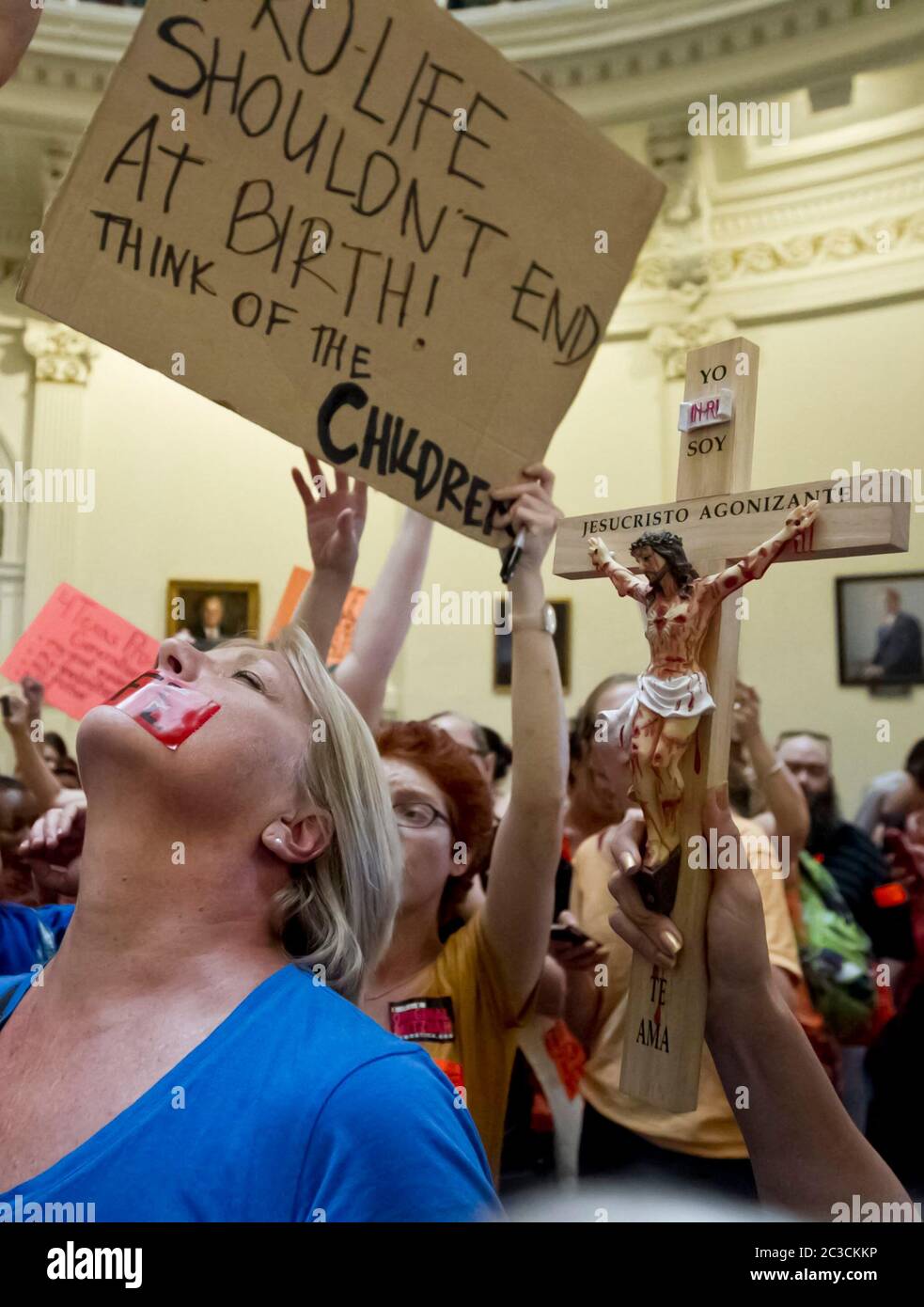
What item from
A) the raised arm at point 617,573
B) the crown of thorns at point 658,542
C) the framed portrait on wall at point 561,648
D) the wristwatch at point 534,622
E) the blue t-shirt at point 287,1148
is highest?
the framed portrait on wall at point 561,648

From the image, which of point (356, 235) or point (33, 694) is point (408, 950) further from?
point (33, 694)

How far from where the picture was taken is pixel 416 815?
187 cm

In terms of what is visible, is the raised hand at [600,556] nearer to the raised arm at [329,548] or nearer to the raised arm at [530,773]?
the raised arm at [530,773]

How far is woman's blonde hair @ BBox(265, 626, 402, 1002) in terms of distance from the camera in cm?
135

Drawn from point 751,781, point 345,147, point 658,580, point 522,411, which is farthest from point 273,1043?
point 751,781

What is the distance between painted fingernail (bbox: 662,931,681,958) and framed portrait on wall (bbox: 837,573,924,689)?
4.63 metres

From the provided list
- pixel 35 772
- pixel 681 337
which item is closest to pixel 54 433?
pixel 681 337

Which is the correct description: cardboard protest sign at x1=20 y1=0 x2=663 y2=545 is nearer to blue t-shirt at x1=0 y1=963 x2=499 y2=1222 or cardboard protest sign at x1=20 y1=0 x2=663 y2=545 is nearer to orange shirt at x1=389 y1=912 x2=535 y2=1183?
orange shirt at x1=389 y1=912 x2=535 y2=1183

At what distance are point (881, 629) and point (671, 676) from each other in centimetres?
464

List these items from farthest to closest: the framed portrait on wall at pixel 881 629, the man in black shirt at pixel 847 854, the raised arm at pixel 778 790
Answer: the framed portrait on wall at pixel 881 629, the raised arm at pixel 778 790, the man in black shirt at pixel 847 854

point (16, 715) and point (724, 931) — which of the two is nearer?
point (724, 931)

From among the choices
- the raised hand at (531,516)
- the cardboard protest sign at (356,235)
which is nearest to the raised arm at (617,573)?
the raised hand at (531,516)

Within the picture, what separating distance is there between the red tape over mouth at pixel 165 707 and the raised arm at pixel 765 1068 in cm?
53

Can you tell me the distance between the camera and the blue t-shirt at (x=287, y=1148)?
3.40 ft
